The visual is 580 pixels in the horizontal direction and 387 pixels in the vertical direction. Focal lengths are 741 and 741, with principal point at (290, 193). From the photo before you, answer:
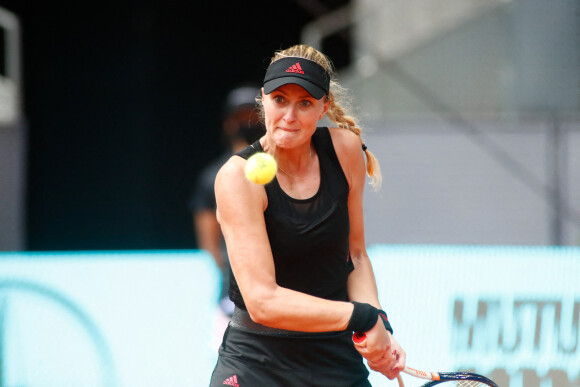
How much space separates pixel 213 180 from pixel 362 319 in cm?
237

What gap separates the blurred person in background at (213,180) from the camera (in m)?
4.29

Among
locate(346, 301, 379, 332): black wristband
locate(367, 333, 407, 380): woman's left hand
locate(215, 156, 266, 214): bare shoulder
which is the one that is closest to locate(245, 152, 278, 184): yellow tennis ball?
locate(215, 156, 266, 214): bare shoulder

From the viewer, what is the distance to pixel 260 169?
7.35 feet

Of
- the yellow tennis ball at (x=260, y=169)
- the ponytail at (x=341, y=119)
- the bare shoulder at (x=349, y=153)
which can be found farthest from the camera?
the ponytail at (x=341, y=119)

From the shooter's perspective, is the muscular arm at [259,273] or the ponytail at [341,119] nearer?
the muscular arm at [259,273]

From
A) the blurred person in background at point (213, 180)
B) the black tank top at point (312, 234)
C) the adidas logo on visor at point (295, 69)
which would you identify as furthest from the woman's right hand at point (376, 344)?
the blurred person in background at point (213, 180)

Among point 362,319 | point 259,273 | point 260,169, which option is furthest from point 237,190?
point 362,319

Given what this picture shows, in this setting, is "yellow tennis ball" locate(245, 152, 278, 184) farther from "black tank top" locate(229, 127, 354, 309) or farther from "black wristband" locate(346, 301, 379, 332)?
"black wristband" locate(346, 301, 379, 332)

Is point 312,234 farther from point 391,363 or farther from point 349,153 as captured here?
point 391,363

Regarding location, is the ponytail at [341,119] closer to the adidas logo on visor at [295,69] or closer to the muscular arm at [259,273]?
the adidas logo on visor at [295,69]

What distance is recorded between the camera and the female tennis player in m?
2.29

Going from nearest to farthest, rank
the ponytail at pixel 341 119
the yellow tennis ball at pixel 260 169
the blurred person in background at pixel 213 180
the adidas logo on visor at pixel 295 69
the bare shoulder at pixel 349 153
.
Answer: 1. the yellow tennis ball at pixel 260 169
2. the adidas logo on visor at pixel 295 69
3. the bare shoulder at pixel 349 153
4. the ponytail at pixel 341 119
5. the blurred person in background at pixel 213 180

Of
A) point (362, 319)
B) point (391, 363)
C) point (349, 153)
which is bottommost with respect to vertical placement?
point (391, 363)

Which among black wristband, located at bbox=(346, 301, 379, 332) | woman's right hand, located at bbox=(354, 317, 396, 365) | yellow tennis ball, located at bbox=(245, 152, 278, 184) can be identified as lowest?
woman's right hand, located at bbox=(354, 317, 396, 365)
